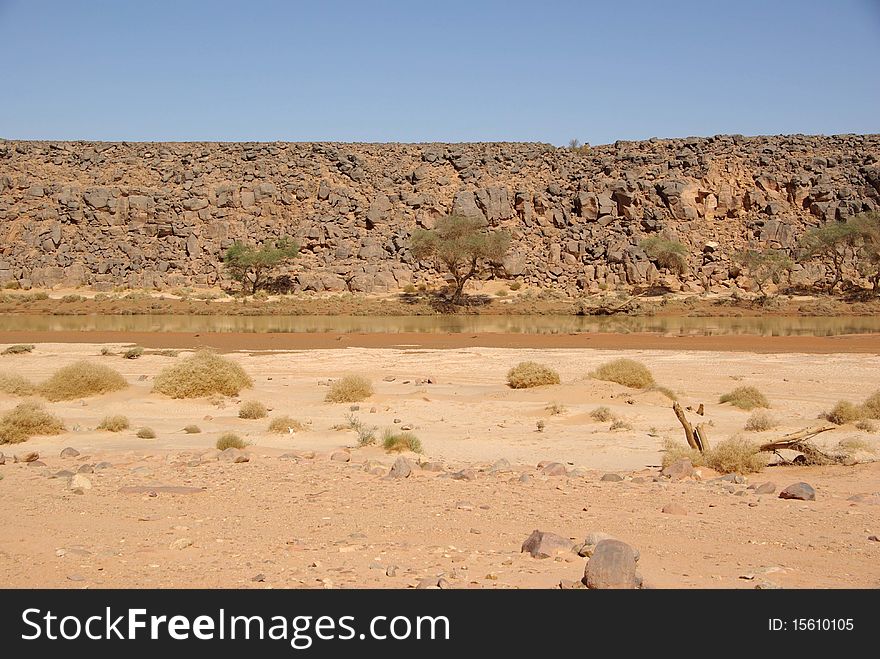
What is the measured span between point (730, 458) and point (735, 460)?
0.23 feet

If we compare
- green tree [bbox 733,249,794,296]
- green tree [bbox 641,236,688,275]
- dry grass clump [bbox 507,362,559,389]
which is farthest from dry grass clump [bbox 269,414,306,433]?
green tree [bbox 641,236,688,275]

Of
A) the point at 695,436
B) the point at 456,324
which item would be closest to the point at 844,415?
the point at 695,436

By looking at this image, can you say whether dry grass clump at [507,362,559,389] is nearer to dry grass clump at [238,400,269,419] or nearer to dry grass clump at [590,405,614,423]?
dry grass clump at [590,405,614,423]

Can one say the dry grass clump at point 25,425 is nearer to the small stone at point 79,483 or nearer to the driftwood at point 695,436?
the small stone at point 79,483

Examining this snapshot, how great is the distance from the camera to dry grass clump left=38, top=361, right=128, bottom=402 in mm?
20062

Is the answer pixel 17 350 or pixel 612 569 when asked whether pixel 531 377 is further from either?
pixel 17 350

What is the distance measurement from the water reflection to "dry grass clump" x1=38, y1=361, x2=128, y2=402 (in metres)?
23.5

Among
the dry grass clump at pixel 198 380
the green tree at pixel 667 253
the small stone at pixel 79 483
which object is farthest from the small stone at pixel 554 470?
the green tree at pixel 667 253

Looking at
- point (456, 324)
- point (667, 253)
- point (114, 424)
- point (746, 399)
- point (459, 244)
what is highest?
point (459, 244)

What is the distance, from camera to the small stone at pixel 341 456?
12619 mm

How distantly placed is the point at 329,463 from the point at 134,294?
179 ft

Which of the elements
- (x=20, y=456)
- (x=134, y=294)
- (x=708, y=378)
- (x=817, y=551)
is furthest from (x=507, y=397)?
(x=134, y=294)

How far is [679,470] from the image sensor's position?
11.5 metres
